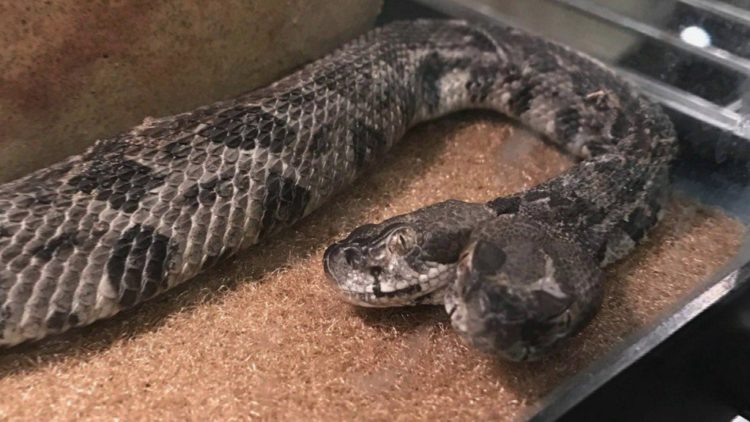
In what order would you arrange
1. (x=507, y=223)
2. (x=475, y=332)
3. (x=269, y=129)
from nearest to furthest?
1. (x=475, y=332)
2. (x=507, y=223)
3. (x=269, y=129)

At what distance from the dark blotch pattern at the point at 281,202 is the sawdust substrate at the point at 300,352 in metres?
0.12

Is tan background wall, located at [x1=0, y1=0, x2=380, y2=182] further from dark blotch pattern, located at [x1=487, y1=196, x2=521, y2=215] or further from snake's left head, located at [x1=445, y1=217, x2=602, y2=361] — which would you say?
→ snake's left head, located at [x1=445, y1=217, x2=602, y2=361]

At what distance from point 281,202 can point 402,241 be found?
0.58 metres

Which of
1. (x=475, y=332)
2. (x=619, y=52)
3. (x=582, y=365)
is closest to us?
(x=475, y=332)

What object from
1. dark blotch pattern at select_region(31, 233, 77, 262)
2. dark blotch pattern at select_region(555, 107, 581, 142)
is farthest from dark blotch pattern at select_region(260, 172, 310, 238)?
dark blotch pattern at select_region(555, 107, 581, 142)

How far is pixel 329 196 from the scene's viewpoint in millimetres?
3006

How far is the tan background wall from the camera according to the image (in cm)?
261

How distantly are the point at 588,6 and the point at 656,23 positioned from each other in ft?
1.31

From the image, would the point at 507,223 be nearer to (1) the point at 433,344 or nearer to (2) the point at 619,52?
(1) the point at 433,344

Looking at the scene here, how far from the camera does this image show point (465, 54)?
11.7 ft

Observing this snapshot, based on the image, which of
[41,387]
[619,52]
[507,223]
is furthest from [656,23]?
[41,387]

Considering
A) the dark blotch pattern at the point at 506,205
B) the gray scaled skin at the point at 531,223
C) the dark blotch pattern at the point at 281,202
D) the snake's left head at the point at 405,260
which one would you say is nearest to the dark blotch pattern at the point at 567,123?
the gray scaled skin at the point at 531,223

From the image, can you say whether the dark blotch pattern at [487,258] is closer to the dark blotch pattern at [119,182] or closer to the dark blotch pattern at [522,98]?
the dark blotch pattern at [119,182]

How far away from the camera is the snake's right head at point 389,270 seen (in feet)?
7.89
